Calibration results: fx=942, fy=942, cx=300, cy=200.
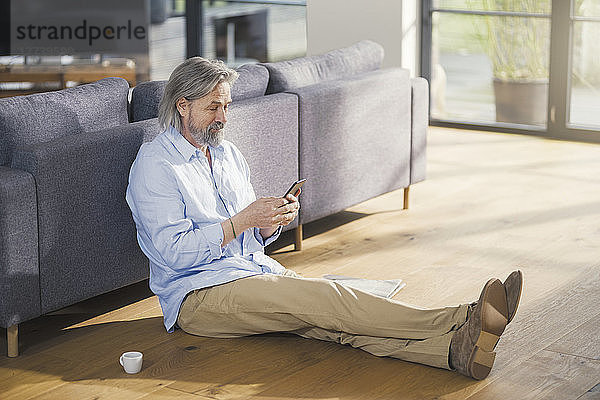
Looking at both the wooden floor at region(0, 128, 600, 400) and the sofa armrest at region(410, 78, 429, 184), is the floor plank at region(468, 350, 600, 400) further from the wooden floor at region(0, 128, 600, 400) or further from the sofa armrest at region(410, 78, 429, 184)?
the sofa armrest at region(410, 78, 429, 184)

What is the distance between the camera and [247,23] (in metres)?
8.07

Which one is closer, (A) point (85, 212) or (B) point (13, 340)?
(B) point (13, 340)

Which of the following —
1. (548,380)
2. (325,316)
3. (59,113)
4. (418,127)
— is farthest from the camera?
(418,127)

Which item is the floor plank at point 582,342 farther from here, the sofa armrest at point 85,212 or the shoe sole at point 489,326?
the sofa armrest at point 85,212

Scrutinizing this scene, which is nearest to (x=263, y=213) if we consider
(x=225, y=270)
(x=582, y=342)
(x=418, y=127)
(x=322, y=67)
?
(x=225, y=270)

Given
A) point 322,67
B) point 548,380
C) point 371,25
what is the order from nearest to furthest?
1. point 548,380
2. point 322,67
3. point 371,25

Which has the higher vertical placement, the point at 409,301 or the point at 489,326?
the point at 489,326

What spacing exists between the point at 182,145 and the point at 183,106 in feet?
0.42

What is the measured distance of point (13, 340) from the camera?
9.86ft

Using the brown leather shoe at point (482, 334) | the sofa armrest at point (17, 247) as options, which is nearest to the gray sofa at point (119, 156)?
the sofa armrest at point (17, 247)

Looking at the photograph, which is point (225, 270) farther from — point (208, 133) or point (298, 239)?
point (298, 239)

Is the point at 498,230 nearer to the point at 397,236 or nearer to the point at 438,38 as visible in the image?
the point at 397,236

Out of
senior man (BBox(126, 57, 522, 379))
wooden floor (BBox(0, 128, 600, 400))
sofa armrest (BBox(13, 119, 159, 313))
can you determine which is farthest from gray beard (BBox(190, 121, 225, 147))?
wooden floor (BBox(0, 128, 600, 400))

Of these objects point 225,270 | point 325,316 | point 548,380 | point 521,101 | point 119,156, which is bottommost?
point 548,380
